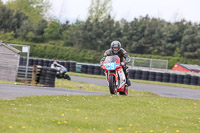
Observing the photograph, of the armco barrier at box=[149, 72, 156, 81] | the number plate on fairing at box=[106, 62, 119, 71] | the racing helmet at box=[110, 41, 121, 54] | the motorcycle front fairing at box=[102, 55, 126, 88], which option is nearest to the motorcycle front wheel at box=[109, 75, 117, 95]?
the motorcycle front fairing at box=[102, 55, 126, 88]

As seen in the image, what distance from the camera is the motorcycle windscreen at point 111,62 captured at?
44.8 ft

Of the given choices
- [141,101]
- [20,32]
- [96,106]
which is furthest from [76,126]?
[20,32]

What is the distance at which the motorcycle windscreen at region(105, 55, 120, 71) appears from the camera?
44.8ft

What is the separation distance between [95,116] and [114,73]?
5.14m

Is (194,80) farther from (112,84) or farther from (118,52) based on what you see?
(112,84)

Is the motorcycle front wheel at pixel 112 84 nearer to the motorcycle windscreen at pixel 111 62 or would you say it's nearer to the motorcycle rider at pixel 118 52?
the motorcycle windscreen at pixel 111 62

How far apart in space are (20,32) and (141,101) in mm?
56782

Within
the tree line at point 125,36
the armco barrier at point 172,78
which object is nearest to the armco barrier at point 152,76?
the armco barrier at point 172,78

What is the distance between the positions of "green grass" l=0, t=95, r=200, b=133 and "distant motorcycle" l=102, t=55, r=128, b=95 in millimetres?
1963

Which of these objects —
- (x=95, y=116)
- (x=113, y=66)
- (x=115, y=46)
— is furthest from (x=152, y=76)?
(x=95, y=116)

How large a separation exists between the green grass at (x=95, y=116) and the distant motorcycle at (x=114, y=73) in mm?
1963

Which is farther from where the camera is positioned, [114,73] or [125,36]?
[125,36]

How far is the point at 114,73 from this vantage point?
1380cm

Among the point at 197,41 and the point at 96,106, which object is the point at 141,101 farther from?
the point at 197,41
